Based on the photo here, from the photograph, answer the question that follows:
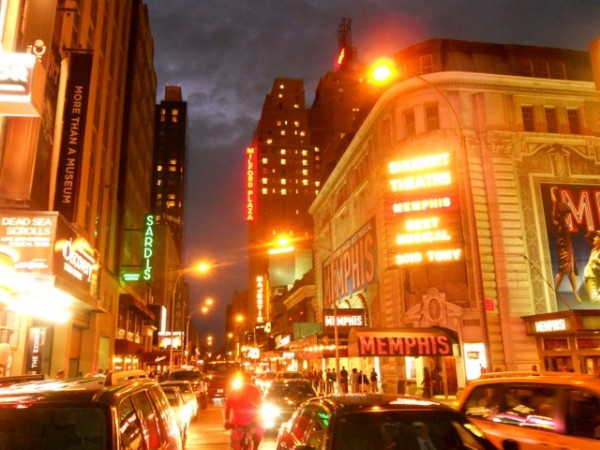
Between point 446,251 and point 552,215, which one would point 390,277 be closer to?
point 446,251

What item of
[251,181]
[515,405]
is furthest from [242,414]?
[251,181]

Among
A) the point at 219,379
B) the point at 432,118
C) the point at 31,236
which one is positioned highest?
the point at 432,118

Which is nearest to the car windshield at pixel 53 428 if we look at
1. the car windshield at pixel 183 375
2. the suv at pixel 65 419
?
the suv at pixel 65 419

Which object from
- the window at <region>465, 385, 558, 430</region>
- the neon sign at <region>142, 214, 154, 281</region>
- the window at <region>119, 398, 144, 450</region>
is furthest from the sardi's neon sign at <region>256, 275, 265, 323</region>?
the window at <region>119, 398, 144, 450</region>

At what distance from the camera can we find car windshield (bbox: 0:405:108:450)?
4199 millimetres

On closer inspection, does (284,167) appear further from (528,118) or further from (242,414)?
(242,414)

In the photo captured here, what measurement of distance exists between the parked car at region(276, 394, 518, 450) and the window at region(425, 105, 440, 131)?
27.5 metres

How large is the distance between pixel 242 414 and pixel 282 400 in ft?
22.8

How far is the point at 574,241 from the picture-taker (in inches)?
1147

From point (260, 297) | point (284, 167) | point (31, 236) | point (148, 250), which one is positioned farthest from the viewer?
point (284, 167)

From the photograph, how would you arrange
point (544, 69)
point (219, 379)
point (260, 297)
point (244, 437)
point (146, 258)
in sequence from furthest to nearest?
point (260, 297) < point (146, 258) < point (219, 379) < point (544, 69) < point (244, 437)

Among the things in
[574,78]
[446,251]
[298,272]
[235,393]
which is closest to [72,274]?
[235,393]

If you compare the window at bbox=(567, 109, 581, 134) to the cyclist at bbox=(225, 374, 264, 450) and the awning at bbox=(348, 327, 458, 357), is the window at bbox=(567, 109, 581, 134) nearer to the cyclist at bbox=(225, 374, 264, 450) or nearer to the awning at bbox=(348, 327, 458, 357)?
the awning at bbox=(348, 327, 458, 357)

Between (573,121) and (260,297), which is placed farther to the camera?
(260,297)
